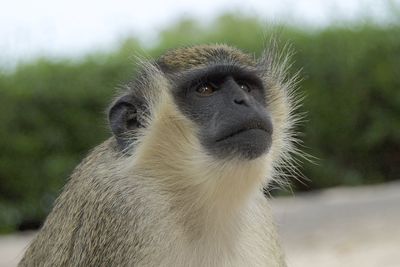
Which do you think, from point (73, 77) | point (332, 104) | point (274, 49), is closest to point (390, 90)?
point (332, 104)

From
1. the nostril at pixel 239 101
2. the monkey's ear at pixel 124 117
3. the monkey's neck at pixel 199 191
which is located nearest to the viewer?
the nostril at pixel 239 101

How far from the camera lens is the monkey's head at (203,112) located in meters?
4.50

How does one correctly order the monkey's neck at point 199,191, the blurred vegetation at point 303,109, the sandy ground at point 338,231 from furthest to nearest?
the blurred vegetation at point 303,109
the sandy ground at point 338,231
the monkey's neck at point 199,191

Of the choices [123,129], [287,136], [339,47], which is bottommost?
[339,47]

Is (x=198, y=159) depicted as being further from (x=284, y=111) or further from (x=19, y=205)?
A: (x=19, y=205)

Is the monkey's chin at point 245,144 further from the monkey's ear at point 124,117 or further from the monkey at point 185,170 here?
the monkey's ear at point 124,117

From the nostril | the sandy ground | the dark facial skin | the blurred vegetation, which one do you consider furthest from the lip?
the blurred vegetation

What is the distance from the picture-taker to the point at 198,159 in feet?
15.3

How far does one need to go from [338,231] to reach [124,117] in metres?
5.92

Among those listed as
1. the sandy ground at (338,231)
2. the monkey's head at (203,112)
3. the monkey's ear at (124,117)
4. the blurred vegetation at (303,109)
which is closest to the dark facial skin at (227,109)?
the monkey's head at (203,112)

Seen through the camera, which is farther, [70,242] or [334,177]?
[334,177]

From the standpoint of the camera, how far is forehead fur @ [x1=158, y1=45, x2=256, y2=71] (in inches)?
195

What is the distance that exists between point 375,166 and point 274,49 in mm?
9414

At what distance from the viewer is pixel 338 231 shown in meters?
10.3
